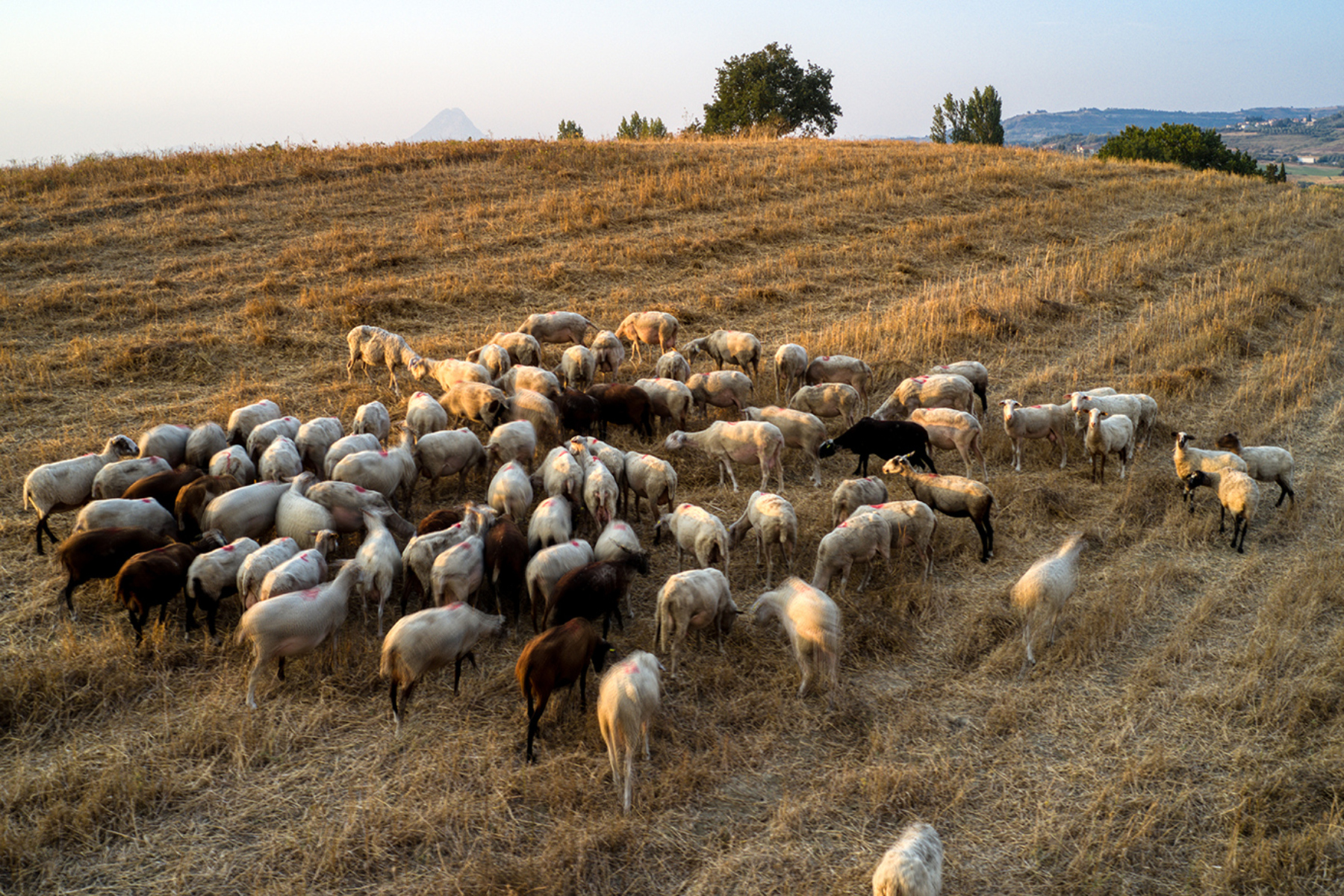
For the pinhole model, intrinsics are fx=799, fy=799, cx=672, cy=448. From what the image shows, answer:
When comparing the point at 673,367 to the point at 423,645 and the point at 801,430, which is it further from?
the point at 423,645

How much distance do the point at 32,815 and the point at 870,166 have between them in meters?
27.3

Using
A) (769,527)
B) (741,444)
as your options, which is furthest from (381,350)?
(769,527)

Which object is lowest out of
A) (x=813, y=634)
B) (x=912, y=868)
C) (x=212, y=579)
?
(x=912, y=868)

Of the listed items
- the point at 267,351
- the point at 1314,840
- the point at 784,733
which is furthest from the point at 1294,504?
the point at 267,351

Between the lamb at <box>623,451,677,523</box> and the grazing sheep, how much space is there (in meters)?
2.79

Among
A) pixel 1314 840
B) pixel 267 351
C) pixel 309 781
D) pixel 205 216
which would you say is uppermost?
pixel 205 216

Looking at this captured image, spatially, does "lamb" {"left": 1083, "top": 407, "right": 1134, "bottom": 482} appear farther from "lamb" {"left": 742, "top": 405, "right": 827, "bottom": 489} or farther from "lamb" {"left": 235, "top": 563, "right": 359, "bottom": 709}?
"lamb" {"left": 235, "top": 563, "right": 359, "bottom": 709}

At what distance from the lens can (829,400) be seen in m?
10.4

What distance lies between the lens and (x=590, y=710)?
5.77 m

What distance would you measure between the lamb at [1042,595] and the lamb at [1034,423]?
3.40 m

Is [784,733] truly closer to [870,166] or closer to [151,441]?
[151,441]

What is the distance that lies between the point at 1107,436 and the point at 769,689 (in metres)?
5.58

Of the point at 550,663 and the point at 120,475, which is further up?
the point at 120,475

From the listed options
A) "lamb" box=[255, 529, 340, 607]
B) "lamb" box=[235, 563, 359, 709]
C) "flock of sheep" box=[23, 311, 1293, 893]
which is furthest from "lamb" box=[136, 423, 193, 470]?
"lamb" box=[235, 563, 359, 709]
